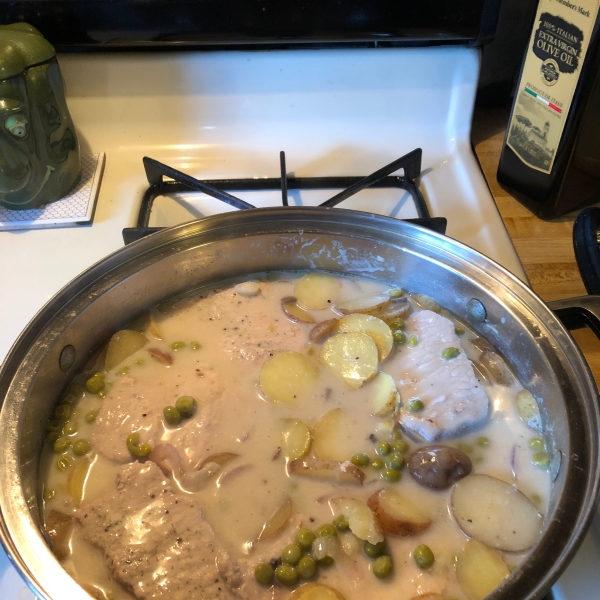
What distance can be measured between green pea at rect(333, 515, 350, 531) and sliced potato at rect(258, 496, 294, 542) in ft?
0.25

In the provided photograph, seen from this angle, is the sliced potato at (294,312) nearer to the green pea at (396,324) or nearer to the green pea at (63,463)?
the green pea at (396,324)

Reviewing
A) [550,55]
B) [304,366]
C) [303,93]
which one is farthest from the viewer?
[303,93]

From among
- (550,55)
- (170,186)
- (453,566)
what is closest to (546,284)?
(550,55)

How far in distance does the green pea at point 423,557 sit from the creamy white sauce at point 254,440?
0.01 m

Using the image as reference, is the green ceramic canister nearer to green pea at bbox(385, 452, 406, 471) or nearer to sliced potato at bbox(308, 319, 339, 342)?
Result: sliced potato at bbox(308, 319, 339, 342)

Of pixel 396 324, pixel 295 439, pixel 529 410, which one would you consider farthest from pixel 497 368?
pixel 295 439

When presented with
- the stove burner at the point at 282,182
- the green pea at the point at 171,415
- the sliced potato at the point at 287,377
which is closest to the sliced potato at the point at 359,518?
the sliced potato at the point at 287,377

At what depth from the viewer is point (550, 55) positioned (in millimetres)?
1163

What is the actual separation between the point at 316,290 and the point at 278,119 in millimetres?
593

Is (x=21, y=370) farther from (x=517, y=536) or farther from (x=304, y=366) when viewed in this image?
(x=517, y=536)

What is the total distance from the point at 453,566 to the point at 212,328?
64 cm

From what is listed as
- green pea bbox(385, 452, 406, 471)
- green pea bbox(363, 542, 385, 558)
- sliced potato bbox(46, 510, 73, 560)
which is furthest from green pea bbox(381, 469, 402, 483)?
sliced potato bbox(46, 510, 73, 560)

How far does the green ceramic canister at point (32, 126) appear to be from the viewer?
110 cm

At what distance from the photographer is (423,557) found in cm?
80
